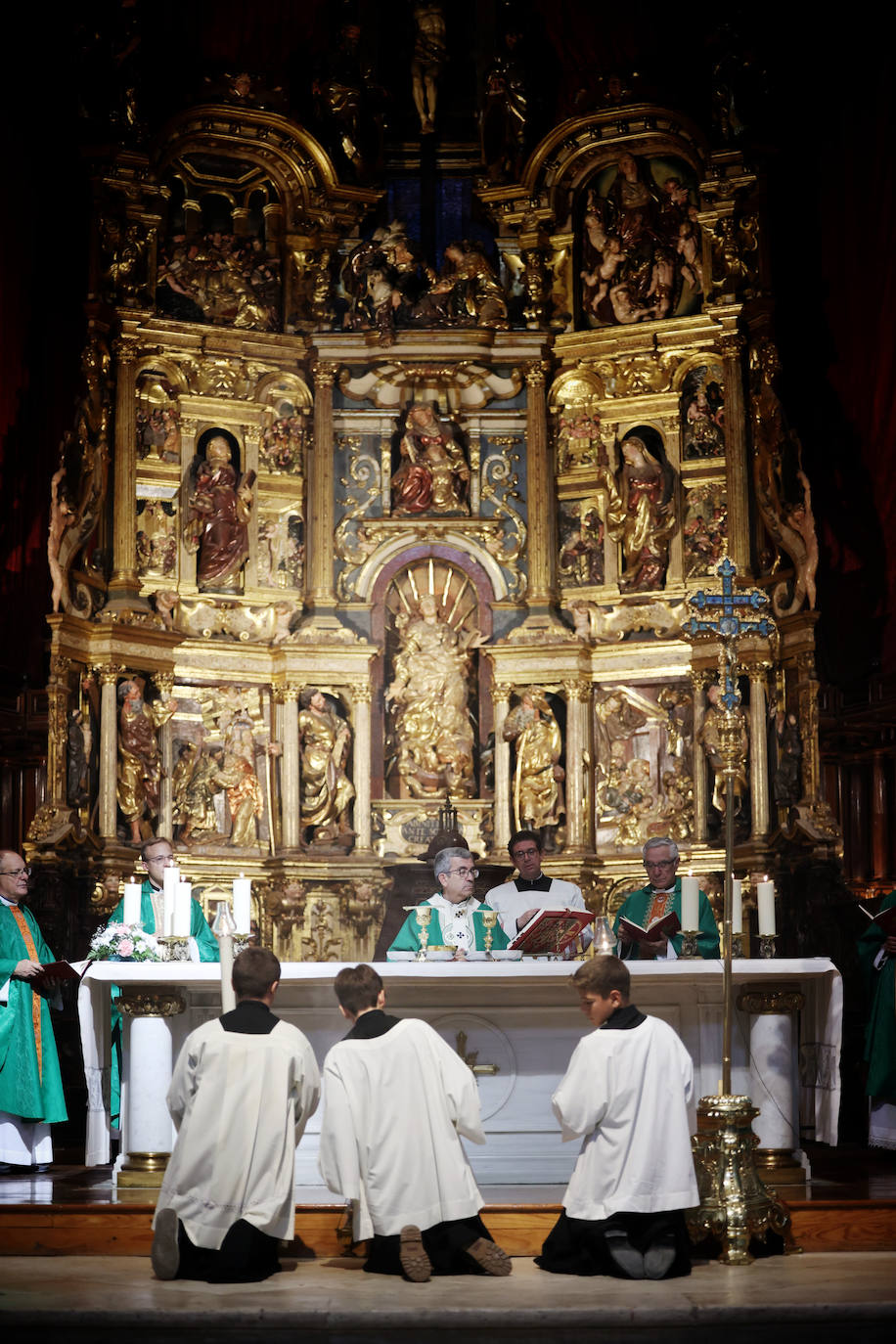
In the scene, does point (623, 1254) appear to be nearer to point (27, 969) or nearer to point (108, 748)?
point (27, 969)

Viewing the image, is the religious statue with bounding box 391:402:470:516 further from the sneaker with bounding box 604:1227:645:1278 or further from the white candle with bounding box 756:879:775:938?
the sneaker with bounding box 604:1227:645:1278

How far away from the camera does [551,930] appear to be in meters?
9.18

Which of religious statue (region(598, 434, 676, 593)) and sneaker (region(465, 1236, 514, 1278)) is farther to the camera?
religious statue (region(598, 434, 676, 593))

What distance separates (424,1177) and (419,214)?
33.0ft

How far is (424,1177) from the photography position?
7.39 m

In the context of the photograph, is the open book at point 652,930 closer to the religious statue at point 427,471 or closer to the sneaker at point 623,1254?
the sneaker at point 623,1254

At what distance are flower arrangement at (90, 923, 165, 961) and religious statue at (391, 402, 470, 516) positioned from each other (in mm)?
6219

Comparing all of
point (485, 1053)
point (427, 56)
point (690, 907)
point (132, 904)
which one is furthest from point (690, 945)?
point (427, 56)

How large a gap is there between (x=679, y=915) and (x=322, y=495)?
20.2 ft

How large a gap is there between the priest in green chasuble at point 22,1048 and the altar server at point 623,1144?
3868 mm

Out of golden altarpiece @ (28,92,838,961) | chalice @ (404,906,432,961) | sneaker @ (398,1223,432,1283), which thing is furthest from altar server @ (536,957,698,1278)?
golden altarpiece @ (28,92,838,961)

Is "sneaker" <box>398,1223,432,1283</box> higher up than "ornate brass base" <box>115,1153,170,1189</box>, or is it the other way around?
"ornate brass base" <box>115,1153,170,1189</box>

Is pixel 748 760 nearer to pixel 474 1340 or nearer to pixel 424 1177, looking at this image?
pixel 424 1177

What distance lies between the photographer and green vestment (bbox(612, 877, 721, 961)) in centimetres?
977
